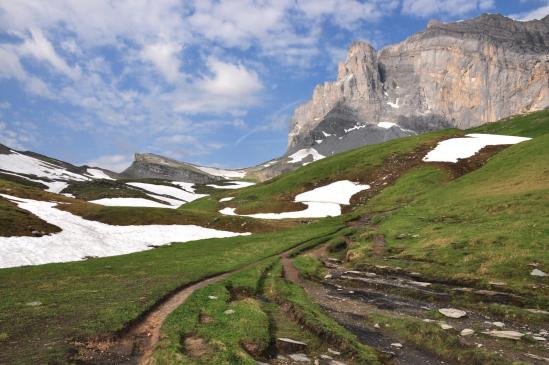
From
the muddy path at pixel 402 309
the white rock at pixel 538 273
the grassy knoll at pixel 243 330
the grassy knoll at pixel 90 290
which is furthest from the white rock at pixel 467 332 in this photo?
the grassy knoll at pixel 90 290

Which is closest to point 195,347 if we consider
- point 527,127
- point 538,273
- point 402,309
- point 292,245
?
point 402,309

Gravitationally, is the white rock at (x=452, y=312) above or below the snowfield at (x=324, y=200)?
below

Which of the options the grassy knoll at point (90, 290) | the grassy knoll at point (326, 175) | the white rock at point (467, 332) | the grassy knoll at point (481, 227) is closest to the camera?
the grassy knoll at point (90, 290)

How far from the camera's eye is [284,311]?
24.7 meters

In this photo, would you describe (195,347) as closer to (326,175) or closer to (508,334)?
(508,334)

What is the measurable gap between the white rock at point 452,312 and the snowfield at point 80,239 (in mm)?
41181

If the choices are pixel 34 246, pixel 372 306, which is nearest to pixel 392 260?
pixel 372 306

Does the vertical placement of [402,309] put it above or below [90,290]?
below

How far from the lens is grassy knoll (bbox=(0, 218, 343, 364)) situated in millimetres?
17663

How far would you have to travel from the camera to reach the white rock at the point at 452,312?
23891 mm

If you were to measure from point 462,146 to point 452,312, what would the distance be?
321ft

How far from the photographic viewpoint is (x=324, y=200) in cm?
10131

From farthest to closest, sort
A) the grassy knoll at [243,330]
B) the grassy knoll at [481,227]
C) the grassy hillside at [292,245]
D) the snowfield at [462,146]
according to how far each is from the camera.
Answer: the snowfield at [462,146]
the grassy knoll at [481,227]
the grassy hillside at [292,245]
the grassy knoll at [243,330]

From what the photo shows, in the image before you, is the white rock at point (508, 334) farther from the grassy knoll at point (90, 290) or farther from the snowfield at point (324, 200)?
the snowfield at point (324, 200)
